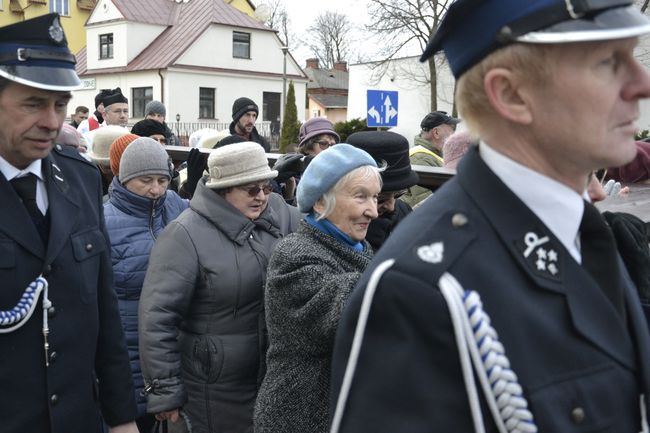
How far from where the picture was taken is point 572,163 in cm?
138

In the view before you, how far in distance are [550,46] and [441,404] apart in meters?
0.66

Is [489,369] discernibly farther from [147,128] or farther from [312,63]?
[312,63]

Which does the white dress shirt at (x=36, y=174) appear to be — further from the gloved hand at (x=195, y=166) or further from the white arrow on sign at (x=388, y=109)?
the white arrow on sign at (x=388, y=109)

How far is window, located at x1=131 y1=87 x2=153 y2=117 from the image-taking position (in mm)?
38031

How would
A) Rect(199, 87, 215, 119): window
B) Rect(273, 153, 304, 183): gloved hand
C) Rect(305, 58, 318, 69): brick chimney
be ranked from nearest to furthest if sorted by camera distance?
1. Rect(273, 153, 304, 183): gloved hand
2. Rect(199, 87, 215, 119): window
3. Rect(305, 58, 318, 69): brick chimney

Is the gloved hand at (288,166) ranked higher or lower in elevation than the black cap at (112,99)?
lower

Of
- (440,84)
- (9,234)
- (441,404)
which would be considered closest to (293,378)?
(9,234)

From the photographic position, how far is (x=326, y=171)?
3092 millimetres

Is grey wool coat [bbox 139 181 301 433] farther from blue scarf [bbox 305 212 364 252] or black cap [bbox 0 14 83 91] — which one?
black cap [bbox 0 14 83 91]

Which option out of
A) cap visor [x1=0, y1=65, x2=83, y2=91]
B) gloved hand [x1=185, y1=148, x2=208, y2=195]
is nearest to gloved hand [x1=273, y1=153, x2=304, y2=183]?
gloved hand [x1=185, y1=148, x2=208, y2=195]

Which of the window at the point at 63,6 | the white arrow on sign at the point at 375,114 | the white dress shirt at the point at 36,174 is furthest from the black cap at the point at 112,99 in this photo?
the window at the point at 63,6

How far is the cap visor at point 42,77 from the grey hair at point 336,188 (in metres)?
1.08

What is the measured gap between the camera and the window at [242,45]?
39.5m

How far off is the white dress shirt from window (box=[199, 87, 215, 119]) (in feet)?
120
